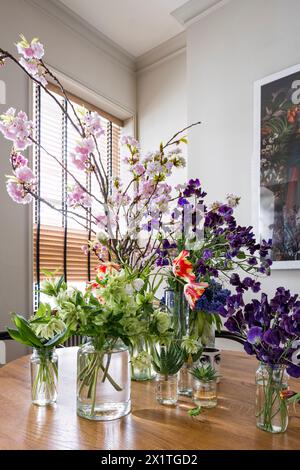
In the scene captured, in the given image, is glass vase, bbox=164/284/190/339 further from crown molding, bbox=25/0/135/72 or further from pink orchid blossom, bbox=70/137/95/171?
crown molding, bbox=25/0/135/72

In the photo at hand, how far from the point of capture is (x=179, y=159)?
1.23 m

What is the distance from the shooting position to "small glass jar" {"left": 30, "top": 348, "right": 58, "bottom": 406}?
950 mm

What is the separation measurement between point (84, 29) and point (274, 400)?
3.20 meters

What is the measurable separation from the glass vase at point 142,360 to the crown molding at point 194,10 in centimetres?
270

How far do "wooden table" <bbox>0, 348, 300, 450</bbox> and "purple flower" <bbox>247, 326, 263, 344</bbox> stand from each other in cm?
20

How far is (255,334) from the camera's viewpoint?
2.65 ft

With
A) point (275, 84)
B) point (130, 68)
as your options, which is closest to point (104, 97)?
point (130, 68)

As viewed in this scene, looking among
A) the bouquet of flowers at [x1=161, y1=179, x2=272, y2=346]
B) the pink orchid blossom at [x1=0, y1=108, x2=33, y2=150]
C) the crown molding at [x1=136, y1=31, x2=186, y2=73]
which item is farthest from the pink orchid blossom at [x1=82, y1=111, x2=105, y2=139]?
the crown molding at [x1=136, y1=31, x2=186, y2=73]

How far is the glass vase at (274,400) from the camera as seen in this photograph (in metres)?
0.82

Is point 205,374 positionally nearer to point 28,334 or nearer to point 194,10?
point 28,334

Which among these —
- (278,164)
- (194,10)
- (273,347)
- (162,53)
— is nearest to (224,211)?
(273,347)

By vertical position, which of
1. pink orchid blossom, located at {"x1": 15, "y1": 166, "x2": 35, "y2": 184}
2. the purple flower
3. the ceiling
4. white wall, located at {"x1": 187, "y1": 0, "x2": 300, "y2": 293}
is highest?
the ceiling
